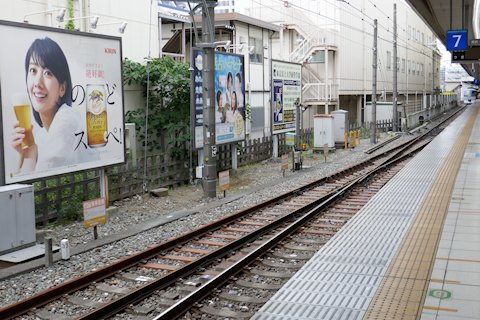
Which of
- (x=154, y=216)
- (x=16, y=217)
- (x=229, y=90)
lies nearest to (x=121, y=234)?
(x=154, y=216)

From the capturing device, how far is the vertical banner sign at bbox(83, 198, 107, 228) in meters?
10.3

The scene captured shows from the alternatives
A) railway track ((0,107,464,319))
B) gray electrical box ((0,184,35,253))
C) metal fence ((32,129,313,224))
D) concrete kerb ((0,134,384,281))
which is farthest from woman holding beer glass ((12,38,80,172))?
railway track ((0,107,464,319))

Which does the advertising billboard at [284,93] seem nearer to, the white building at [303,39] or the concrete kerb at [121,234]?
the white building at [303,39]

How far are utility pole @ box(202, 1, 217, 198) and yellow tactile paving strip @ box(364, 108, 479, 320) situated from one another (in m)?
5.99

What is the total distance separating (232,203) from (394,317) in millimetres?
9455

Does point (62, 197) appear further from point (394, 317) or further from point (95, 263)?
point (394, 317)

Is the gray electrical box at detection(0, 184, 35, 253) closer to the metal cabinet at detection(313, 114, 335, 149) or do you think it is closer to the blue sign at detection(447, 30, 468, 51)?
the blue sign at detection(447, 30, 468, 51)

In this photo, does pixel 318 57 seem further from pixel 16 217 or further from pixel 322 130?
pixel 16 217

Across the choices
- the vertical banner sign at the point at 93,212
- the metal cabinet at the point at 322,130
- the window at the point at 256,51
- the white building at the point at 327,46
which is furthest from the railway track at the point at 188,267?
the white building at the point at 327,46

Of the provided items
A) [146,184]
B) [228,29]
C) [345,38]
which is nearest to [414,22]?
[345,38]

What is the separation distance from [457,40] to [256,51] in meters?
9.87

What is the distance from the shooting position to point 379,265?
792 cm

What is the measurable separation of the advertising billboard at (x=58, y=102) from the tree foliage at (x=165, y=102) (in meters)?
4.41

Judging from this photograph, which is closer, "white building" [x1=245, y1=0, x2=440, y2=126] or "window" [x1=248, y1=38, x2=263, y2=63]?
"window" [x1=248, y1=38, x2=263, y2=63]
